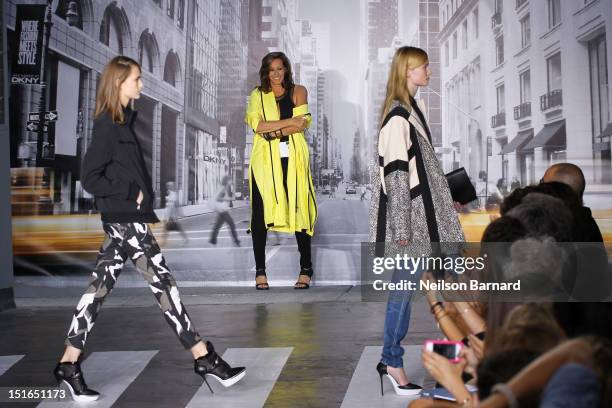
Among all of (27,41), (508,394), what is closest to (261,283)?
(27,41)

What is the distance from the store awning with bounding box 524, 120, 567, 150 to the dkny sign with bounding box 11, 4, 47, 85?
14.6ft

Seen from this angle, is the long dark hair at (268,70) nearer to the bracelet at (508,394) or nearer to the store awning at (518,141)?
the store awning at (518,141)

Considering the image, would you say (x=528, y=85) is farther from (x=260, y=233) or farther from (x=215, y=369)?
(x=215, y=369)

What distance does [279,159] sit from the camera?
729cm

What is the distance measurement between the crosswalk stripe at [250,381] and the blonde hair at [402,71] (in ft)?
4.59

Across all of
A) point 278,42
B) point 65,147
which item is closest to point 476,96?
point 278,42

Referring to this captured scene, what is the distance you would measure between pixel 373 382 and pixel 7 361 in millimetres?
2132

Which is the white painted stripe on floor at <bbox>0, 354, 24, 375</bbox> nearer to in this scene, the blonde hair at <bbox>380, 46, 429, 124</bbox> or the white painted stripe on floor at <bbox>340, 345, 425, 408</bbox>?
the white painted stripe on floor at <bbox>340, 345, 425, 408</bbox>

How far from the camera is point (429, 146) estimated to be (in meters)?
4.14

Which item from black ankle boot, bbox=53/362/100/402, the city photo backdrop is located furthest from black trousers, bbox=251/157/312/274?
black ankle boot, bbox=53/362/100/402

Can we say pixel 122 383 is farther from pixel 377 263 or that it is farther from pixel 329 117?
pixel 329 117

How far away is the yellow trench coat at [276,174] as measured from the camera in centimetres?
723

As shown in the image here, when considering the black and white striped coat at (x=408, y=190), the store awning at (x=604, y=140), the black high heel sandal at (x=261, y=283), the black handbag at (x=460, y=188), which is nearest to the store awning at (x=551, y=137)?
the store awning at (x=604, y=140)

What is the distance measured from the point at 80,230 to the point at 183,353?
3.20 metres
